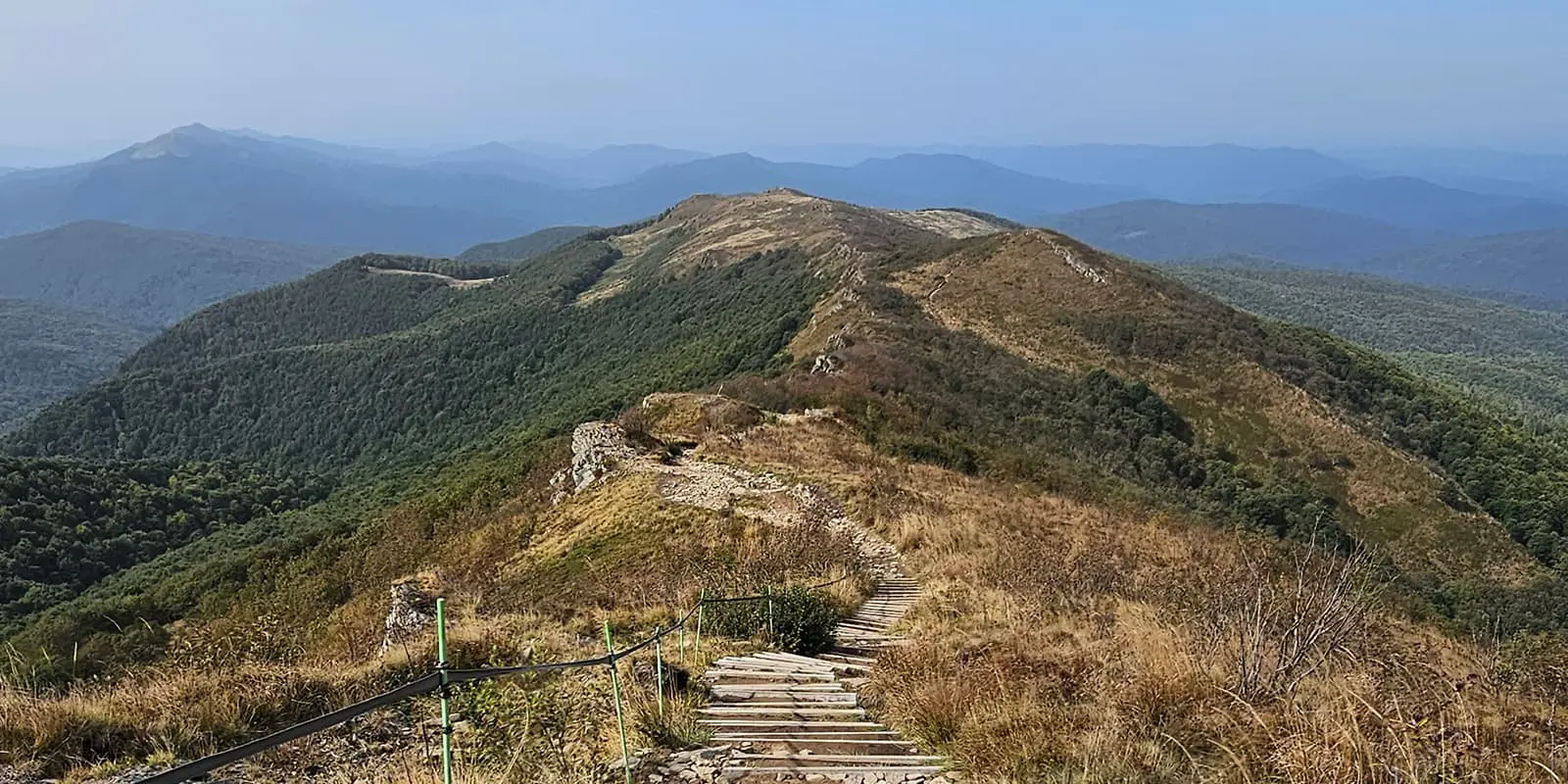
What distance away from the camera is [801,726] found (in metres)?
5.80

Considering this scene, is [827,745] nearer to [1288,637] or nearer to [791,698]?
[791,698]

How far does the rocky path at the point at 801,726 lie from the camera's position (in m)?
4.98

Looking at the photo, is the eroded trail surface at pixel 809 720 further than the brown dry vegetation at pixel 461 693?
No

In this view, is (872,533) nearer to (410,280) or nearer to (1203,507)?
(1203,507)

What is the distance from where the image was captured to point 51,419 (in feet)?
401

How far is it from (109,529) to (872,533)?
73177 millimetres

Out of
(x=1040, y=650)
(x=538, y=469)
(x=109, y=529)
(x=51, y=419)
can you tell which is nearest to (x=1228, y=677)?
(x=1040, y=650)

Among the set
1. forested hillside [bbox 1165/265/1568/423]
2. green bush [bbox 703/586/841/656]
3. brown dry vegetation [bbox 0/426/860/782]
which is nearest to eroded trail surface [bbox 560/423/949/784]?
green bush [bbox 703/586/841/656]

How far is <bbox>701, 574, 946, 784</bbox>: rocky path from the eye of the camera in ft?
16.3

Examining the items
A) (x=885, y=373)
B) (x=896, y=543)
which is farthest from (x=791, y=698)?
(x=885, y=373)

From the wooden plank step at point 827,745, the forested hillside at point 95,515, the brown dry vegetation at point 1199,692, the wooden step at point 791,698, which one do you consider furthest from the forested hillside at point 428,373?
the wooden plank step at point 827,745

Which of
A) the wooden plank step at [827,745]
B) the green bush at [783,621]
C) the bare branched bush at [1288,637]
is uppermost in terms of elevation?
the bare branched bush at [1288,637]

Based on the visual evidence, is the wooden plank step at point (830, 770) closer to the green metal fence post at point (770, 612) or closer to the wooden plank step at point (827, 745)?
the wooden plank step at point (827, 745)

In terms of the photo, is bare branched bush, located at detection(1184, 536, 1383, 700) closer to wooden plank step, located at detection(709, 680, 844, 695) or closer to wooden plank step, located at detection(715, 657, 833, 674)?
wooden plank step, located at detection(709, 680, 844, 695)
